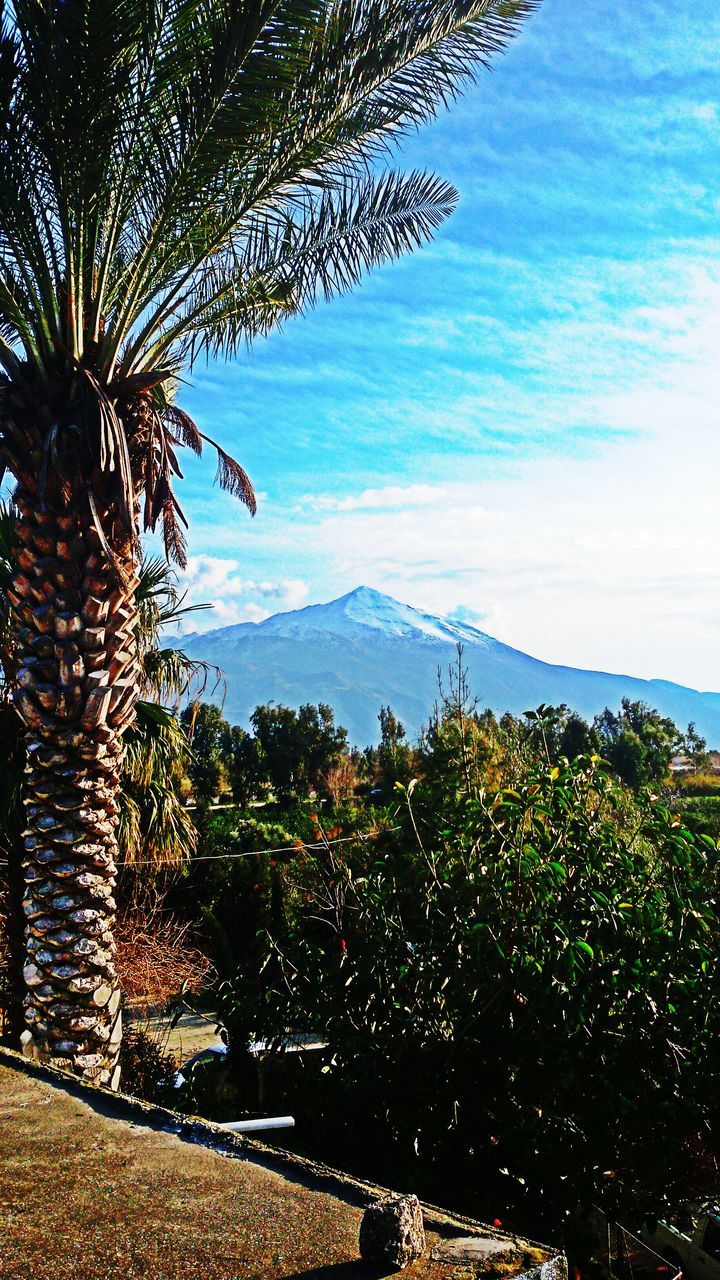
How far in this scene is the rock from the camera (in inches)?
93.7

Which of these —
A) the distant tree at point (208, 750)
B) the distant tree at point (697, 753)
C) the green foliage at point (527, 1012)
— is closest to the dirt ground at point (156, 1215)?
the green foliage at point (527, 1012)

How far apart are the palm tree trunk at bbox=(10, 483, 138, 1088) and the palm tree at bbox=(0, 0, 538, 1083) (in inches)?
0.5

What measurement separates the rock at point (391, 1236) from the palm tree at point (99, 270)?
3799 mm

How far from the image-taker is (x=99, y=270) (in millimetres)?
6676

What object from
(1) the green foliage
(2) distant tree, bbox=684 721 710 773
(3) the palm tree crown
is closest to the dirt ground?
(1) the green foliage

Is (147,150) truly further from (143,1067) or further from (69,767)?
(143,1067)

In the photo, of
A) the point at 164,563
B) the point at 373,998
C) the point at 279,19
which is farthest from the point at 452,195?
the point at 373,998

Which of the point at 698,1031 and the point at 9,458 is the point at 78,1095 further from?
the point at 9,458

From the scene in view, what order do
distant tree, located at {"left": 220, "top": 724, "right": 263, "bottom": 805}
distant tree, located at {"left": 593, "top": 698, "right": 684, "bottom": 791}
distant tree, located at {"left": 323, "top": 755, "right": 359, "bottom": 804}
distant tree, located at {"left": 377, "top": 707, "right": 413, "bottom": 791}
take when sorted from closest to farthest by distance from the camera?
distant tree, located at {"left": 377, "top": 707, "right": 413, "bottom": 791}
distant tree, located at {"left": 323, "top": 755, "right": 359, "bottom": 804}
distant tree, located at {"left": 220, "top": 724, "right": 263, "bottom": 805}
distant tree, located at {"left": 593, "top": 698, "right": 684, "bottom": 791}

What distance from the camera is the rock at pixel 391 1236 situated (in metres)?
2.38

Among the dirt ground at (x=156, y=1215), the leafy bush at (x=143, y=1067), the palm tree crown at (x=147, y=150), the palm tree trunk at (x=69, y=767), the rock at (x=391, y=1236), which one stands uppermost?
the palm tree crown at (x=147, y=150)

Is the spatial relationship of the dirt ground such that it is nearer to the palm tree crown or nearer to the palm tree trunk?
the palm tree trunk

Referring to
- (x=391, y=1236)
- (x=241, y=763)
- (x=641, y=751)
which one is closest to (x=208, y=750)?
(x=241, y=763)

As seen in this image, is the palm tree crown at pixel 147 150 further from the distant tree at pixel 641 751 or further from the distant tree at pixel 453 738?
the distant tree at pixel 641 751
